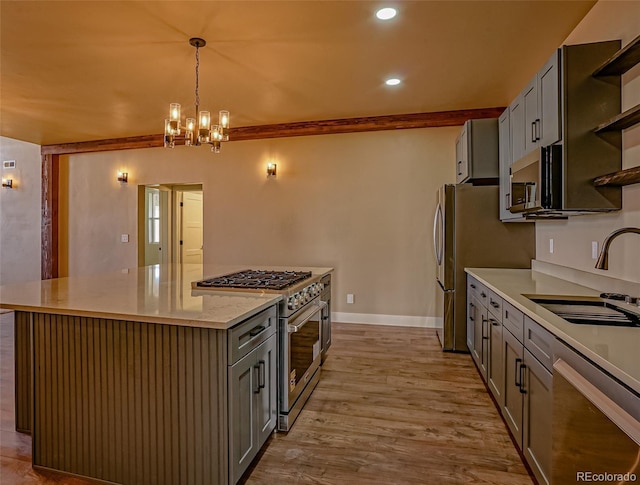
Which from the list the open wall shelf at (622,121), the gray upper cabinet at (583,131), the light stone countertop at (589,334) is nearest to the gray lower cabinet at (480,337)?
the light stone countertop at (589,334)

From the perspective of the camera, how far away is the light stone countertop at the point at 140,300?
1633mm

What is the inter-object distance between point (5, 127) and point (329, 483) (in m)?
6.37

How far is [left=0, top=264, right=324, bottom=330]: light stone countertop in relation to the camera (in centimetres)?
163

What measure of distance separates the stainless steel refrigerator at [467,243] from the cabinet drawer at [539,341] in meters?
1.91

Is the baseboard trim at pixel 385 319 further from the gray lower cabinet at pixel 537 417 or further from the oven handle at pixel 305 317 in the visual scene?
the gray lower cabinet at pixel 537 417

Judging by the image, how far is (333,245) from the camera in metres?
5.11

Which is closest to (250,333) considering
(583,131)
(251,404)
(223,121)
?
(251,404)

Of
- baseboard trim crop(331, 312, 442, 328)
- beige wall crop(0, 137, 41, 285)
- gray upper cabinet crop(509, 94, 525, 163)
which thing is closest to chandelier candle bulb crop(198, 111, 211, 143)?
gray upper cabinet crop(509, 94, 525, 163)

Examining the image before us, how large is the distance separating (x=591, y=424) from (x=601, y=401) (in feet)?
0.51

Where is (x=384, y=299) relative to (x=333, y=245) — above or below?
below

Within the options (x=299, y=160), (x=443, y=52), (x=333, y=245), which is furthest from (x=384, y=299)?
(x=443, y=52)

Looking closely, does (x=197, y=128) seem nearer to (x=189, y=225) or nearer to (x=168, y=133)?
(x=168, y=133)

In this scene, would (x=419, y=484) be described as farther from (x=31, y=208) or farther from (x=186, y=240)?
(x=31, y=208)

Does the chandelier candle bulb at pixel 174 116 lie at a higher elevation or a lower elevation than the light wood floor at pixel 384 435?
higher
